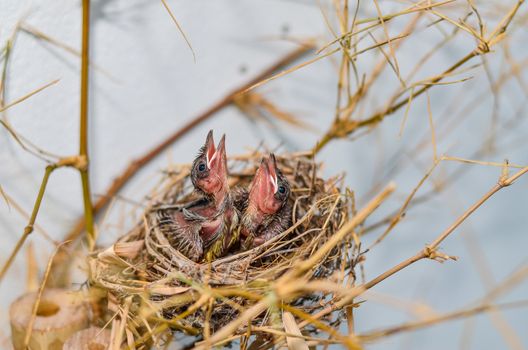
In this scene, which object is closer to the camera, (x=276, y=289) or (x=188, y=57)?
(x=276, y=289)

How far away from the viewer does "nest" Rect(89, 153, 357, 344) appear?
29.4 inches

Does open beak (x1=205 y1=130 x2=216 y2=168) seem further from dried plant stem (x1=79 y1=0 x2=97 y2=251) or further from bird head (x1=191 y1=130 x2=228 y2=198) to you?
dried plant stem (x1=79 y1=0 x2=97 y2=251)

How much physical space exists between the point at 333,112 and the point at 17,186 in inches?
22.2

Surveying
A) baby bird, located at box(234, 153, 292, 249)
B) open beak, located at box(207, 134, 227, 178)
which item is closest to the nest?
baby bird, located at box(234, 153, 292, 249)

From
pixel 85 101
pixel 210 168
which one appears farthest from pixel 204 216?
pixel 85 101

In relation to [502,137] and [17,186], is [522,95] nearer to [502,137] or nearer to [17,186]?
[502,137]

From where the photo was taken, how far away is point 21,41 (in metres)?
0.84

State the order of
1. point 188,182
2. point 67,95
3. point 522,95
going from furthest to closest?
1. point 522,95
2. point 188,182
3. point 67,95

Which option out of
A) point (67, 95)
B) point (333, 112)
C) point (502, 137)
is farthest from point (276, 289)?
point (502, 137)

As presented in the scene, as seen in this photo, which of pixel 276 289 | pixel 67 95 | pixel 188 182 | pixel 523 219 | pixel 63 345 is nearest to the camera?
pixel 276 289

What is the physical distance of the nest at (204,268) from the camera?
0.75 meters

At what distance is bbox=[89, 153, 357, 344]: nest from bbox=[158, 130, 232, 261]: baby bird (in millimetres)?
24

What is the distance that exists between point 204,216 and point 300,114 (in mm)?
307

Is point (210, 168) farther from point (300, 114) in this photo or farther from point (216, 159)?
point (300, 114)
